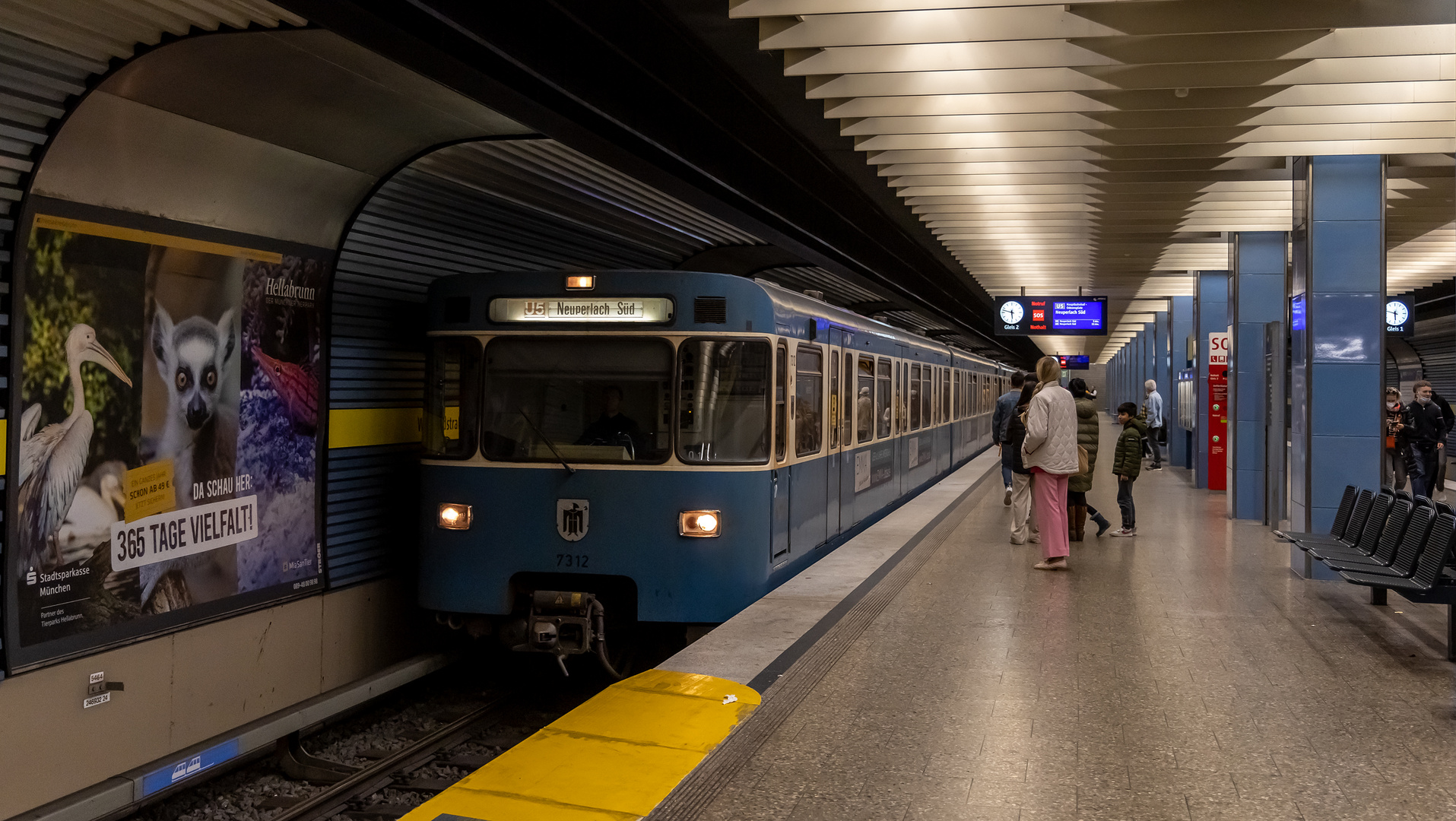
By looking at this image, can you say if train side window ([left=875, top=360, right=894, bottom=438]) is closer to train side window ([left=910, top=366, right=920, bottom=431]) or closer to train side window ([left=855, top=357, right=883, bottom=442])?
train side window ([left=855, top=357, right=883, bottom=442])

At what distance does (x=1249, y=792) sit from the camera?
4254 mm

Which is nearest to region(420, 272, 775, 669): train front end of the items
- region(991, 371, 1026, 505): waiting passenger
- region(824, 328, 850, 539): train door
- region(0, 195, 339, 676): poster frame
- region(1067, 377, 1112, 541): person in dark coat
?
region(0, 195, 339, 676): poster frame

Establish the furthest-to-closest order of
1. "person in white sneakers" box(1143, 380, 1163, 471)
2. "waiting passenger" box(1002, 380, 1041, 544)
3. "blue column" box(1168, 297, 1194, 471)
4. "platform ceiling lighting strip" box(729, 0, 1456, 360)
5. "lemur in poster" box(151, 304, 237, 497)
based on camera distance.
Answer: "blue column" box(1168, 297, 1194, 471) → "person in white sneakers" box(1143, 380, 1163, 471) → "waiting passenger" box(1002, 380, 1041, 544) → "platform ceiling lighting strip" box(729, 0, 1456, 360) → "lemur in poster" box(151, 304, 237, 497)

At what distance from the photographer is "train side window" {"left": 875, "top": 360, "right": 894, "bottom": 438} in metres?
12.2

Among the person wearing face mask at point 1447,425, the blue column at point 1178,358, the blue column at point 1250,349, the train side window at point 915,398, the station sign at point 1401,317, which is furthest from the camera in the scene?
the blue column at point 1178,358

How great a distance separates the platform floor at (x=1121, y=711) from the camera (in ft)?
13.8

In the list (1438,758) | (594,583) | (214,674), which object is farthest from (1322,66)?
(214,674)

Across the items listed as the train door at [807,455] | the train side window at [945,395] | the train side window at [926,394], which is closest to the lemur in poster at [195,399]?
the train door at [807,455]

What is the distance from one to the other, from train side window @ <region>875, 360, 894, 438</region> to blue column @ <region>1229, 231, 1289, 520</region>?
4.38 meters

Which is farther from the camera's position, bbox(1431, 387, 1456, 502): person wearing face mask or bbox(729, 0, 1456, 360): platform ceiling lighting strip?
bbox(1431, 387, 1456, 502): person wearing face mask

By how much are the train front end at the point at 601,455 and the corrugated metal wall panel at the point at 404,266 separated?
1.01 m

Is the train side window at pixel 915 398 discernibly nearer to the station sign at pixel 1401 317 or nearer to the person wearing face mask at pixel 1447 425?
the person wearing face mask at pixel 1447 425

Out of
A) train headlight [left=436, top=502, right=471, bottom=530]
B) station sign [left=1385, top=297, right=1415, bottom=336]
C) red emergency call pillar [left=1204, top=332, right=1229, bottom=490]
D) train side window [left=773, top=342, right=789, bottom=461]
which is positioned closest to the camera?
train headlight [left=436, top=502, right=471, bottom=530]

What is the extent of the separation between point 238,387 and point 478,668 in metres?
3.14
